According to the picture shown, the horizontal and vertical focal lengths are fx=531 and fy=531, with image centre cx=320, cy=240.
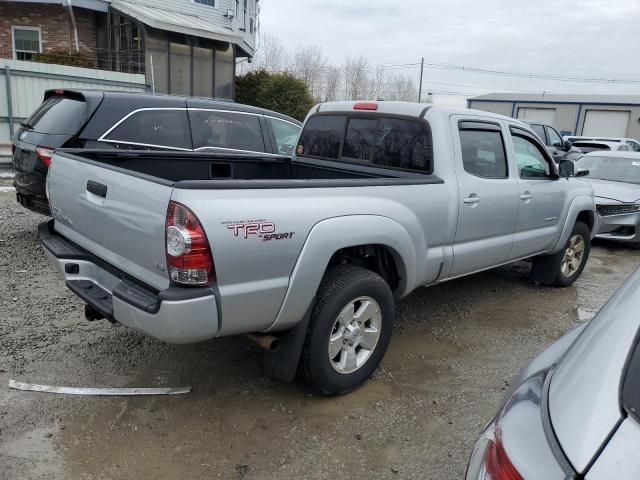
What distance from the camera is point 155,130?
20.8 ft

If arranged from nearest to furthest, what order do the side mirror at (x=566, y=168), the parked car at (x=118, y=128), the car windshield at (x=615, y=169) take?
1. the side mirror at (x=566, y=168)
2. the parked car at (x=118, y=128)
3. the car windshield at (x=615, y=169)

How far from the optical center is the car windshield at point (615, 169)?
923cm

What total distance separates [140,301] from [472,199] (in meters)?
2.67

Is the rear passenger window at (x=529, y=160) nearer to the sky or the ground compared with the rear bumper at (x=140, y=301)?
nearer to the sky

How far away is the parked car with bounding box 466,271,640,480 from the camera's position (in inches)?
48.0

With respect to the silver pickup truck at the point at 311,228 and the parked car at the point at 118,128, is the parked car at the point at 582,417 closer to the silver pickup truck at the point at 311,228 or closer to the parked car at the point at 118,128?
the silver pickup truck at the point at 311,228

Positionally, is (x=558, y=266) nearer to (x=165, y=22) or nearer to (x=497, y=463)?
(x=497, y=463)

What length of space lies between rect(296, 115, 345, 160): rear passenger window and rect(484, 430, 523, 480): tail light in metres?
3.54

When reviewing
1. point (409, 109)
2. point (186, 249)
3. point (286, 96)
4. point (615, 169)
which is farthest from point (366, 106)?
point (286, 96)

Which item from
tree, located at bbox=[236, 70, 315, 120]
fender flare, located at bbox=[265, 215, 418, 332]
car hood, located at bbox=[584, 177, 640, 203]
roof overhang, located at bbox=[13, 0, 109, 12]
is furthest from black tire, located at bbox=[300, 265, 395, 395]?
tree, located at bbox=[236, 70, 315, 120]

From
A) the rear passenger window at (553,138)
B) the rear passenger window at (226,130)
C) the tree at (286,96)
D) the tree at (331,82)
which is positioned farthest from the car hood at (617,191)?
the tree at (331,82)

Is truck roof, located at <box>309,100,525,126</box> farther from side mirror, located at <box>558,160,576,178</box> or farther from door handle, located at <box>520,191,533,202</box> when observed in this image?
side mirror, located at <box>558,160,576,178</box>

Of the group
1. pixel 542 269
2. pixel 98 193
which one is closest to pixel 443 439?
pixel 98 193

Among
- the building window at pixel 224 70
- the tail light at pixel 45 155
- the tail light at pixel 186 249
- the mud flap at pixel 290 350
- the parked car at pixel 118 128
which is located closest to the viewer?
the tail light at pixel 186 249
